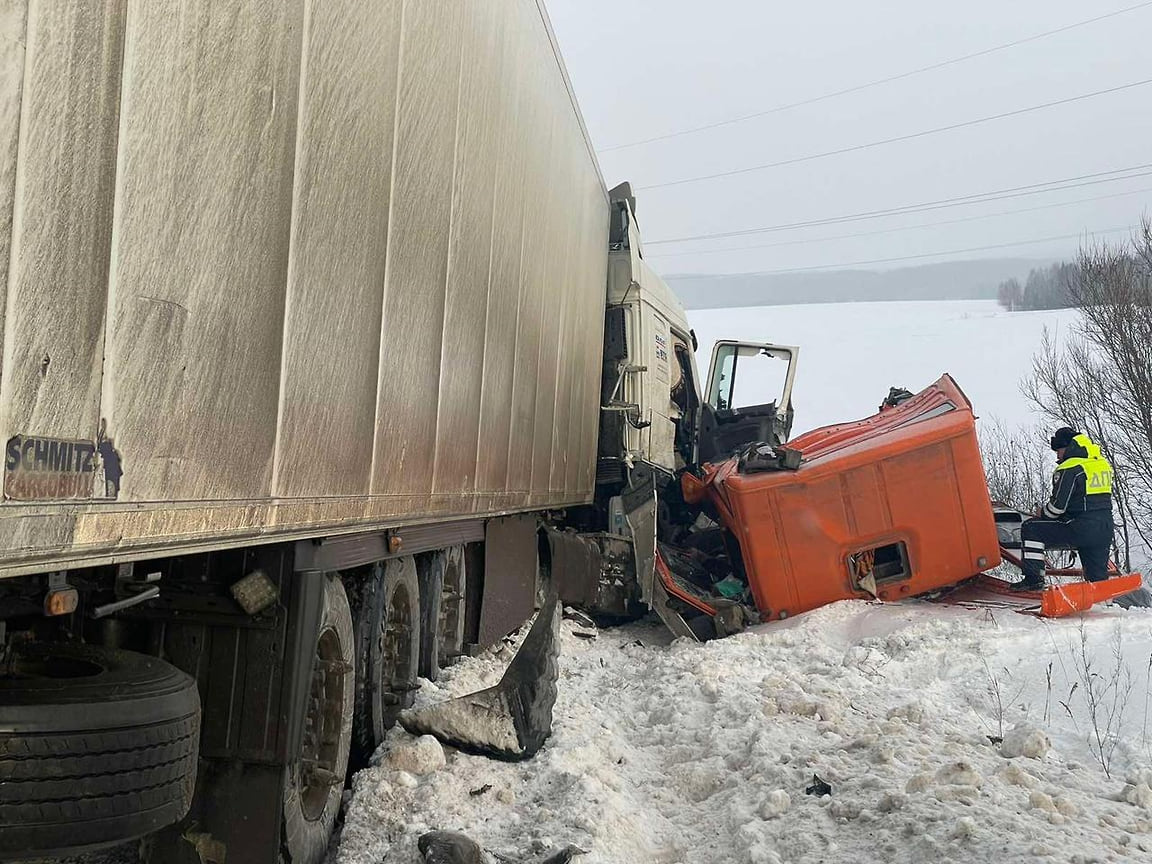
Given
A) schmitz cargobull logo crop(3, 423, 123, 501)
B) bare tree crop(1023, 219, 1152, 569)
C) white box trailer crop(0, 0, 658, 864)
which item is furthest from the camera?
bare tree crop(1023, 219, 1152, 569)

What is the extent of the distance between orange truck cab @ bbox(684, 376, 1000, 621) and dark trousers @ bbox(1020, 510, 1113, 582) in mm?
895

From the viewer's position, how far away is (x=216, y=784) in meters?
3.19

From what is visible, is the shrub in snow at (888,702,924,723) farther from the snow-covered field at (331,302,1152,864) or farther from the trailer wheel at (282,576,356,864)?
the trailer wheel at (282,576,356,864)

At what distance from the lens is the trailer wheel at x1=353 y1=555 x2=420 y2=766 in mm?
4250

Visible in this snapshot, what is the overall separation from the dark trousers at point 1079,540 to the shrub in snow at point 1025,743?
466cm

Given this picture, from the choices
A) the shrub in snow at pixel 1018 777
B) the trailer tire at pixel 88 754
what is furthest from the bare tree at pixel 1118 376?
the trailer tire at pixel 88 754

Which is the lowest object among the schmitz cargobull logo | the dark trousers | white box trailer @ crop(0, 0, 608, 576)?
the dark trousers

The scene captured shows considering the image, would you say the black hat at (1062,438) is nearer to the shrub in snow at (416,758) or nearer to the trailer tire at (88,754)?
the shrub in snow at (416,758)

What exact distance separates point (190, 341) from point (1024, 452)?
2346 cm

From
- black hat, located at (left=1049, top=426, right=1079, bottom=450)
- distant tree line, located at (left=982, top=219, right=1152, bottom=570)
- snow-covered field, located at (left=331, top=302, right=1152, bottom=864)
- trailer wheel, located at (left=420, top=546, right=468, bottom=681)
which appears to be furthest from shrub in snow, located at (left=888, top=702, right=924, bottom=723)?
distant tree line, located at (left=982, top=219, right=1152, bottom=570)

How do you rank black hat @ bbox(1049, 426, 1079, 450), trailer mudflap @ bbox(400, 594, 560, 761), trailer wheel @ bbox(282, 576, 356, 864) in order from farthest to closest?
black hat @ bbox(1049, 426, 1079, 450) < trailer mudflap @ bbox(400, 594, 560, 761) < trailer wheel @ bbox(282, 576, 356, 864)

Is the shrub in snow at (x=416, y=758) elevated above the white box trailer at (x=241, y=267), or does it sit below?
below

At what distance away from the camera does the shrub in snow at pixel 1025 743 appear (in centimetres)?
458

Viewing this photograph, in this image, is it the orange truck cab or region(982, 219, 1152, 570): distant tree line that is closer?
the orange truck cab
